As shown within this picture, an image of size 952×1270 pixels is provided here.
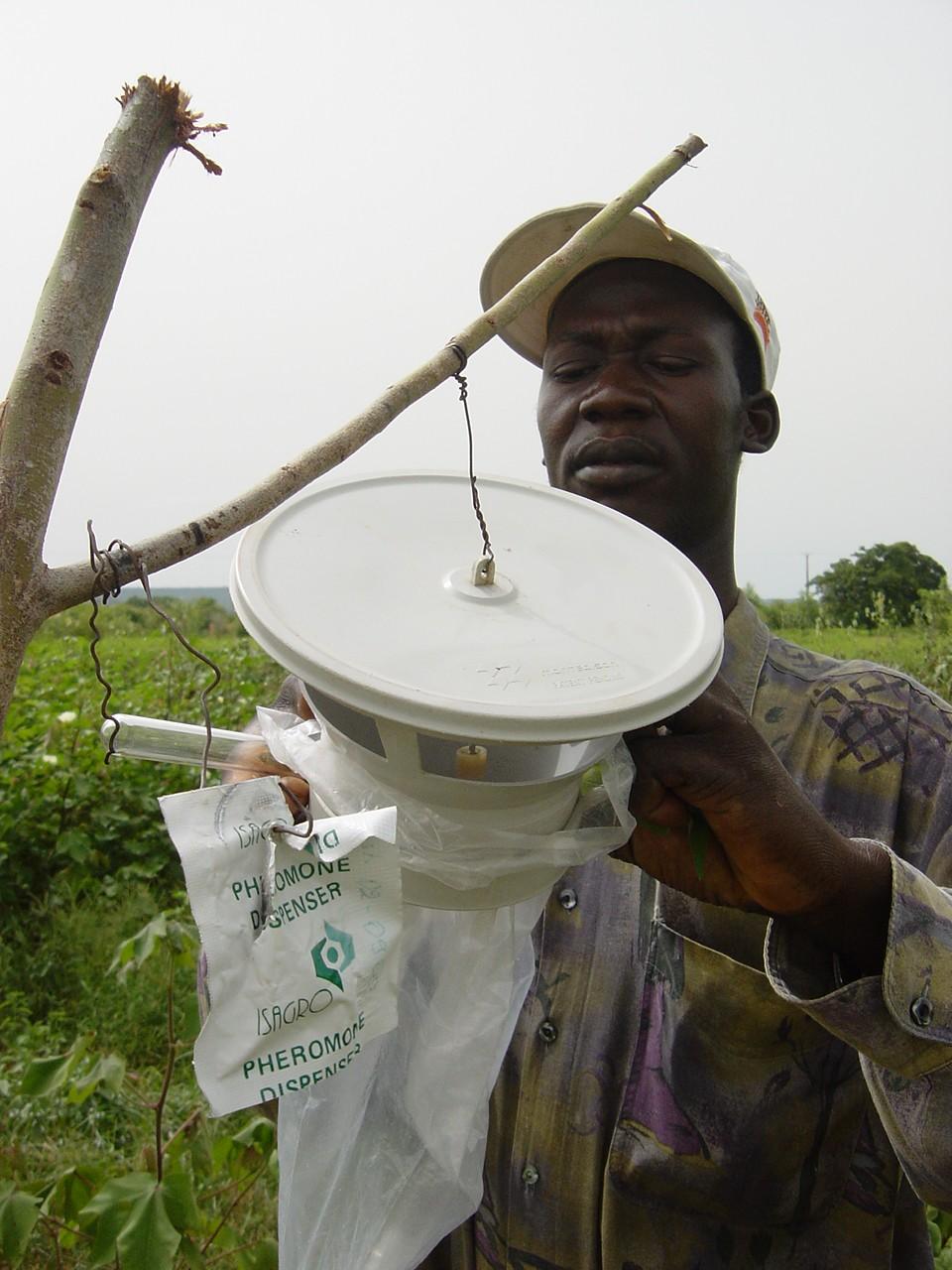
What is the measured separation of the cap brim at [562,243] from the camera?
171cm

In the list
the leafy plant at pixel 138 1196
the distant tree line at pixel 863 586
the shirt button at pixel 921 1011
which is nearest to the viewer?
the shirt button at pixel 921 1011

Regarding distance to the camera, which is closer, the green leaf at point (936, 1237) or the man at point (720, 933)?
the man at point (720, 933)

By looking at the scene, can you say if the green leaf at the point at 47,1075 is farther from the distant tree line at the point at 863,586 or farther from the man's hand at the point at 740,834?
the distant tree line at the point at 863,586

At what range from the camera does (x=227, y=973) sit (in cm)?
85

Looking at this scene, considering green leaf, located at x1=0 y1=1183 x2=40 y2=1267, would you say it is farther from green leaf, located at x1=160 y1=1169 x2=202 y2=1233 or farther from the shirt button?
the shirt button

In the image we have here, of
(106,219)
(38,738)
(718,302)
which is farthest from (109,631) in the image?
(106,219)

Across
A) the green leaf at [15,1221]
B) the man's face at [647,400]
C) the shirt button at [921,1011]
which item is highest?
the man's face at [647,400]

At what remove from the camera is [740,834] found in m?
1.09

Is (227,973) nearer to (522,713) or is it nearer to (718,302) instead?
(522,713)

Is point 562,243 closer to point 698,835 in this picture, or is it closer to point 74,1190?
point 698,835

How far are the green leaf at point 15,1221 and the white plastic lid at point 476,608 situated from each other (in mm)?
1336

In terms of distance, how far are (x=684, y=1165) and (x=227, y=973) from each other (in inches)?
34.5

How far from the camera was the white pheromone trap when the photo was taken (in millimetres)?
876

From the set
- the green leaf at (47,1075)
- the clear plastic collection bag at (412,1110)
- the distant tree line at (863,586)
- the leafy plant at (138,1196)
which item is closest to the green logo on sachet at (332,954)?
the clear plastic collection bag at (412,1110)
